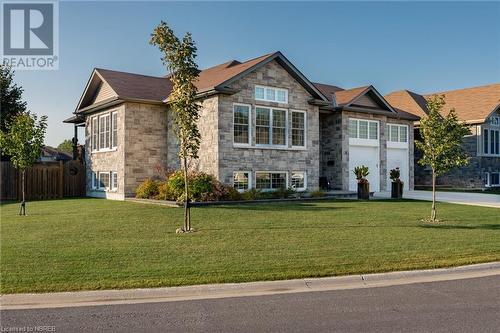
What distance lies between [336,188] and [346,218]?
451 inches

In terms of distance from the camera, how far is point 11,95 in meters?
30.5

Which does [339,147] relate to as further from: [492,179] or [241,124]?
[492,179]

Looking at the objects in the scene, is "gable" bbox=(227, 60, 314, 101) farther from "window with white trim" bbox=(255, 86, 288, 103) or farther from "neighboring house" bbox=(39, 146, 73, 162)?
"neighboring house" bbox=(39, 146, 73, 162)

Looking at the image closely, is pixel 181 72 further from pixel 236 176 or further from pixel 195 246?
pixel 236 176

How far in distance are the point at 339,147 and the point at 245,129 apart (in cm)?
714

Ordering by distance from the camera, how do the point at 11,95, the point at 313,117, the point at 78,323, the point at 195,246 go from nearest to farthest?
1. the point at 78,323
2. the point at 195,246
3. the point at 313,117
4. the point at 11,95

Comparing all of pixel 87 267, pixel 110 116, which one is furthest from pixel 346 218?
pixel 110 116

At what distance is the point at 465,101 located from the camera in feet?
119

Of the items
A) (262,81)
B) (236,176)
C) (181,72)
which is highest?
(262,81)

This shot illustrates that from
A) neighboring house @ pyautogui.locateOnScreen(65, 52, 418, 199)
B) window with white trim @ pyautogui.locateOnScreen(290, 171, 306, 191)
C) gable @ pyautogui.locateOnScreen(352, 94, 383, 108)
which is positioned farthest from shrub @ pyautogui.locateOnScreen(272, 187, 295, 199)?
gable @ pyautogui.locateOnScreen(352, 94, 383, 108)

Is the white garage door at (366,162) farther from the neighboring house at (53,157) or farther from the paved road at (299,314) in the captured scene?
the neighboring house at (53,157)

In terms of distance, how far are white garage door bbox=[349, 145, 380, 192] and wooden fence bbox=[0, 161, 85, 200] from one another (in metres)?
15.4

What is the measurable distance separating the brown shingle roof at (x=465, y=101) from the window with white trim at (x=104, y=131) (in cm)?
2329

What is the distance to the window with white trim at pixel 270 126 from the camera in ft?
68.5
